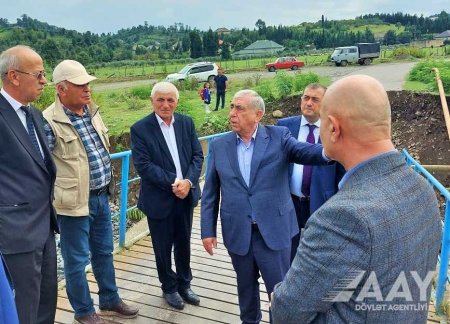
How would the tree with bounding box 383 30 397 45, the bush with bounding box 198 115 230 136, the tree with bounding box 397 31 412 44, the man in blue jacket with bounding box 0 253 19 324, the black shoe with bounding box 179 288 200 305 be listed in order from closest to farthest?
the man in blue jacket with bounding box 0 253 19 324 → the black shoe with bounding box 179 288 200 305 → the bush with bounding box 198 115 230 136 → the tree with bounding box 383 30 397 45 → the tree with bounding box 397 31 412 44

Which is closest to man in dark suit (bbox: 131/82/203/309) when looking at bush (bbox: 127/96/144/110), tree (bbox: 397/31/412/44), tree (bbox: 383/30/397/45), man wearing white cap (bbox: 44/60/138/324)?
man wearing white cap (bbox: 44/60/138/324)

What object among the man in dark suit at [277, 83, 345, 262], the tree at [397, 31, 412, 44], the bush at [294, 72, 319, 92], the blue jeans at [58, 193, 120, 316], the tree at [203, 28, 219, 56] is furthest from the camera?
the tree at [397, 31, 412, 44]

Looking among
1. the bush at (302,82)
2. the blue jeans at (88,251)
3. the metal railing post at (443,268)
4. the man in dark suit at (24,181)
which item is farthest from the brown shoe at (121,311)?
the bush at (302,82)

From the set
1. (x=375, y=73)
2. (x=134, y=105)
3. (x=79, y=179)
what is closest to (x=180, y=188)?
(x=79, y=179)

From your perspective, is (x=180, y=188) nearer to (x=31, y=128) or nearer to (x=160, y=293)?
(x=160, y=293)

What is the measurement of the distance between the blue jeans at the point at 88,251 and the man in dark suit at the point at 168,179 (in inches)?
13.3

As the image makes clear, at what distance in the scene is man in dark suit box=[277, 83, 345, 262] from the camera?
2.95 meters

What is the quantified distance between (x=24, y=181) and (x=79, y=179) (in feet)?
1.89

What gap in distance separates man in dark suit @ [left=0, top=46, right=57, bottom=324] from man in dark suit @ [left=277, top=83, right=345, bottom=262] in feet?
5.46

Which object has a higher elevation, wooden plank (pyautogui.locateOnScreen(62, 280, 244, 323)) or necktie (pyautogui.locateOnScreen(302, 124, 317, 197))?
necktie (pyautogui.locateOnScreen(302, 124, 317, 197))

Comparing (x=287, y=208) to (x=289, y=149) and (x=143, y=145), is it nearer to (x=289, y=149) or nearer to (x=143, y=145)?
(x=289, y=149)

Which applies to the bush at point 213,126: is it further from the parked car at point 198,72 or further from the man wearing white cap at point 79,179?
the parked car at point 198,72

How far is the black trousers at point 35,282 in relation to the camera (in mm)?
2074

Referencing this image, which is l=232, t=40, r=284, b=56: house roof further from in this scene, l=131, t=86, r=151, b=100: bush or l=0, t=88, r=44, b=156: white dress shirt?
l=0, t=88, r=44, b=156: white dress shirt
